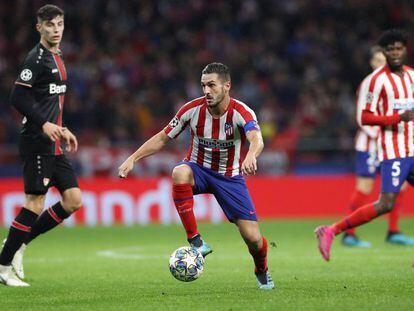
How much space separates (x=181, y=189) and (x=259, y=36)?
44.2ft

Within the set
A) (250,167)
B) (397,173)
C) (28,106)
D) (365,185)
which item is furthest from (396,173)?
(28,106)

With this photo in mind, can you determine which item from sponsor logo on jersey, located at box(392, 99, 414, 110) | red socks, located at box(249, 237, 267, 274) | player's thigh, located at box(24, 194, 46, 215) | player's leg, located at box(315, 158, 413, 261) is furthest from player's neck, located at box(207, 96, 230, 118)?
sponsor logo on jersey, located at box(392, 99, 414, 110)

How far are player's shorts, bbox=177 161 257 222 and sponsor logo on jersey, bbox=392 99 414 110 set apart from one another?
88.0 inches

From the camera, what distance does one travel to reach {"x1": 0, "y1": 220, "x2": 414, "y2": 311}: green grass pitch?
6.21 metres

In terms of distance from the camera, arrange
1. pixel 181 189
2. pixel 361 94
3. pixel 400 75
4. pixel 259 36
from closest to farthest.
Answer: pixel 181 189 < pixel 400 75 < pixel 361 94 < pixel 259 36

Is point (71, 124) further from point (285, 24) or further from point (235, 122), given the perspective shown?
point (235, 122)

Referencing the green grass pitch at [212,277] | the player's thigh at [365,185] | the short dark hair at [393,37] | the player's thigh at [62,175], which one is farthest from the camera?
the player's thigh at [365,185]

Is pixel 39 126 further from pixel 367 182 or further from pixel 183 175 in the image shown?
pixel 367 182

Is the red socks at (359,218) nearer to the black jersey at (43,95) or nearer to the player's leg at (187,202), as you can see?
the player's leg at (187,202)

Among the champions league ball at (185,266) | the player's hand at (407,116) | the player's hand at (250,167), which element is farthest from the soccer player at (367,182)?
the player's hand at (250,167)

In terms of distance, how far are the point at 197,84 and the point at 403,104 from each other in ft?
32.7

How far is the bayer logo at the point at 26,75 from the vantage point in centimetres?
733

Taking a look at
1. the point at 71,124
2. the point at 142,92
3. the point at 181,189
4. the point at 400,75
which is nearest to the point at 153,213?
the point at 71,124

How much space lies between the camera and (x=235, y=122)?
23.3ft
